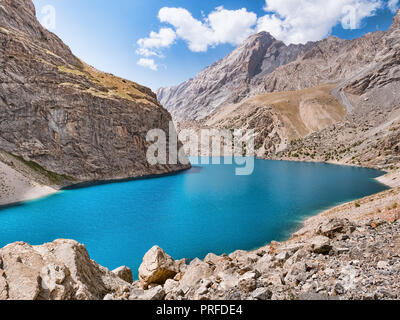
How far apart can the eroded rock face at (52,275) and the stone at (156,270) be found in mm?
2157

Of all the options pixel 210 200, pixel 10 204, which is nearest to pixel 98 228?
pixel 210 200

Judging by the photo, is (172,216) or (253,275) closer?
(253,275)

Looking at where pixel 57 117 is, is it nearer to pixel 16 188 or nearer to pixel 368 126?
pixel 16 188

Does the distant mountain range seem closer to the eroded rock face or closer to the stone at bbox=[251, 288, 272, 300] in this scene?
the stone at bbox=[251, 288, 272, 300]

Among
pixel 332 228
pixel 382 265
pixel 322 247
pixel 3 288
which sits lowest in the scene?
pixel 3 288

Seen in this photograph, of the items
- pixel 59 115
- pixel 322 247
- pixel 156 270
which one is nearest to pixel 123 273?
pixel 156 270

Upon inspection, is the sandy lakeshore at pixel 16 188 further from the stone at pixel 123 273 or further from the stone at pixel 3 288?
the stone at pixel 3 288

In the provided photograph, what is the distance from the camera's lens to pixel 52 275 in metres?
7.65

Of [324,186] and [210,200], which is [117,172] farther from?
[324,186]

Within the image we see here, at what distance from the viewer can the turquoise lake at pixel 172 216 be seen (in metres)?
23.8

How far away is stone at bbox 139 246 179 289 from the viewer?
12523 mm

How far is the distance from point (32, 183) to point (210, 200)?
37.5 metres

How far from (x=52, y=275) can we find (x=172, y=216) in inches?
1023

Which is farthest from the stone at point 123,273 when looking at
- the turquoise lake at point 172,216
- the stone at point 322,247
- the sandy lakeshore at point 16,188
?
the sandy lakeshore at point 16,188
